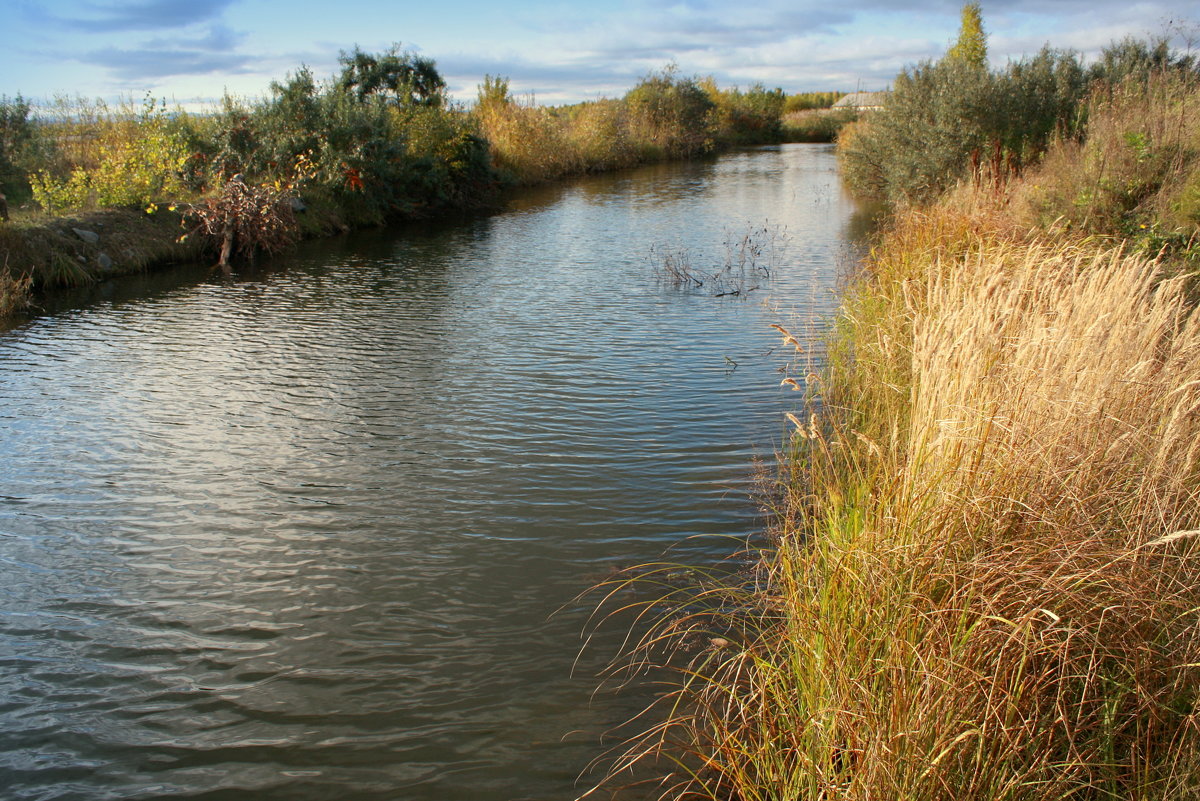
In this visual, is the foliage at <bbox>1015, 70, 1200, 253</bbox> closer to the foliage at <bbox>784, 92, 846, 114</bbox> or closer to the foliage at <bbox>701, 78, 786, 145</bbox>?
the foliage at <bbox>701, 78, 786, 145</bbox>

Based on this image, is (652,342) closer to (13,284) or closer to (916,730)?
(916,730)

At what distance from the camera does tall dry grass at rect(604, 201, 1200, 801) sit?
2568mm

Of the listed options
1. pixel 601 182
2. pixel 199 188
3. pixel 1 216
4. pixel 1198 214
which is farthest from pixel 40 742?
pixel 601 182

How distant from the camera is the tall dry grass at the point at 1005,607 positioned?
2.57m

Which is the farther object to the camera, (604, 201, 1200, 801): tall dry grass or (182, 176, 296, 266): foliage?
(182, 176, 296, 266): foliage

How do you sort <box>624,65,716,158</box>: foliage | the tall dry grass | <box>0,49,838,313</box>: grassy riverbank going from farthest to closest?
<box>624,65,716,158</box>: foliage, <box>0,49,838,313</box>: grassy riverbank, the tall dry grass

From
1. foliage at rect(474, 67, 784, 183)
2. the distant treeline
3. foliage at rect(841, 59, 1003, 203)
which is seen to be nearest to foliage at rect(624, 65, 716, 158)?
foliage at rect(474, 67, 784, 183)

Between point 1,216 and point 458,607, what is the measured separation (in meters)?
13.1

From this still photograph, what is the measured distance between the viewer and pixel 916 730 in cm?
252

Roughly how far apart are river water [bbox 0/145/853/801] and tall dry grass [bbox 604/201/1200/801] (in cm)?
98

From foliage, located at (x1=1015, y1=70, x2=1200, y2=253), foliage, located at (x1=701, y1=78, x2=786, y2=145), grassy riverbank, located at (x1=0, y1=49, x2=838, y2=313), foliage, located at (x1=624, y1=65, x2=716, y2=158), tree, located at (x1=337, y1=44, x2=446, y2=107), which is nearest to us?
foliage, located at (x1=1015, y1=70, x2=1200, y2=253)

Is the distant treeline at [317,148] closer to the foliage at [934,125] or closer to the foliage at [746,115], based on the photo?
the foliage at [934,125]

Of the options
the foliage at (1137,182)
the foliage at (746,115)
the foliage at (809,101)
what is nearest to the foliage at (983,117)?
the foliage at (1137,182)

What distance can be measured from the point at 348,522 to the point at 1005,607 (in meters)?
4.31
